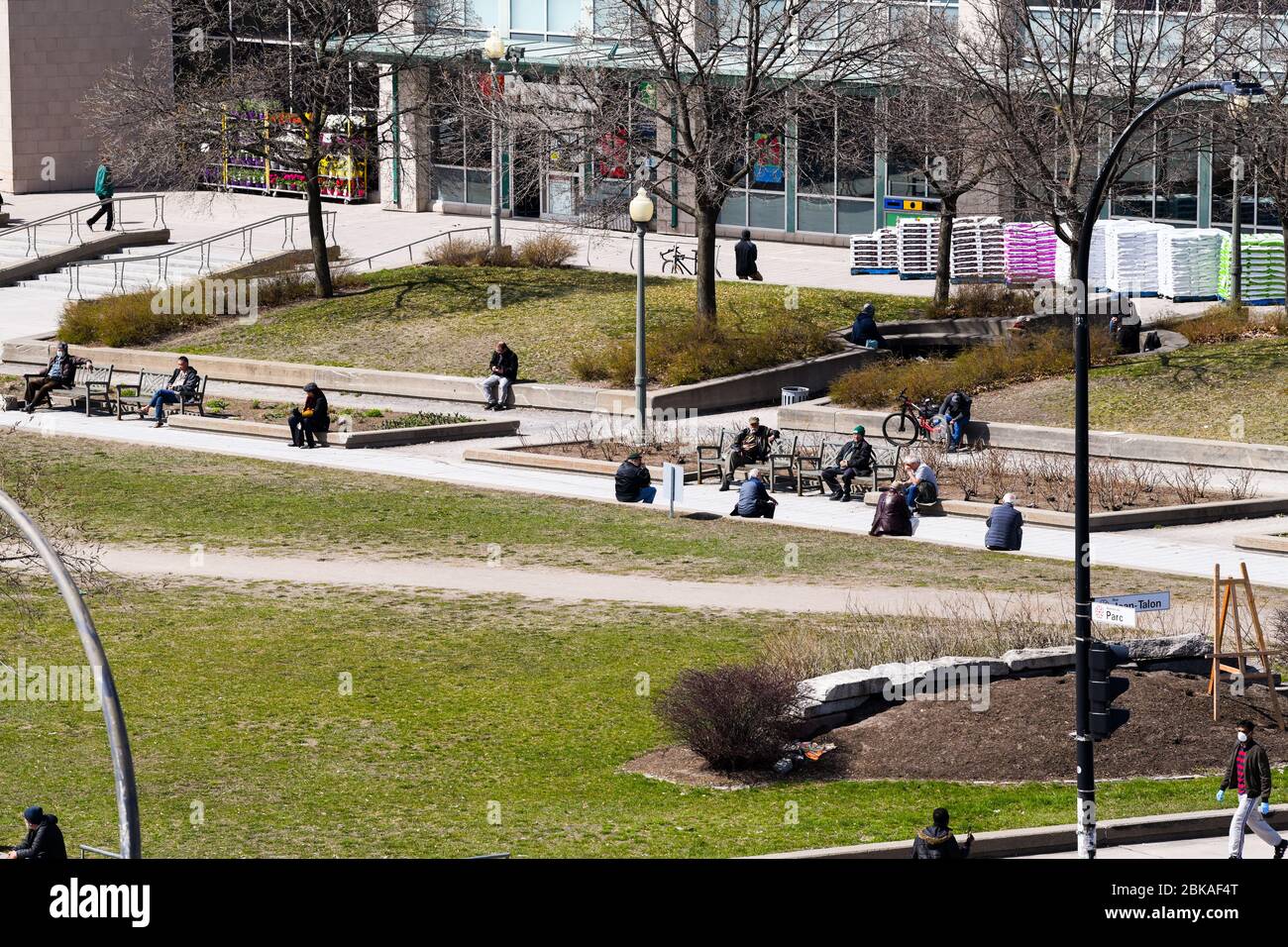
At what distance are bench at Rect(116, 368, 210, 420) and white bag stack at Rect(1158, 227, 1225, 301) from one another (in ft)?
68.3

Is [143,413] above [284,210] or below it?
below

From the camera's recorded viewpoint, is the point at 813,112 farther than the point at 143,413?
Yes

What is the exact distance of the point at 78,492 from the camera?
30.8 meters

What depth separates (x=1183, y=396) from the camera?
3603 centimetres

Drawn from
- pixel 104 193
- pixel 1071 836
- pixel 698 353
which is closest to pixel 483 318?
pixel 698 353

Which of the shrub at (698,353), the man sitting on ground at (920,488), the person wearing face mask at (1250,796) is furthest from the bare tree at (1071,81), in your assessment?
the person wearing face mask at (1250,796)

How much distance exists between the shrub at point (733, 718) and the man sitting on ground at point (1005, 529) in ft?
29.6

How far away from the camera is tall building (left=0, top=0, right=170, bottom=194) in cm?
6184

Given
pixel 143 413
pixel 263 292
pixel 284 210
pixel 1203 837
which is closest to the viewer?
pixel 1203 837

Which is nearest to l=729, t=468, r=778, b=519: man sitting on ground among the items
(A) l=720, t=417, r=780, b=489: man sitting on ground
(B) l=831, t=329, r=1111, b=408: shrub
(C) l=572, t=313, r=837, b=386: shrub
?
(A) l=720, t=417, r=780, b=489: man sitting on ground

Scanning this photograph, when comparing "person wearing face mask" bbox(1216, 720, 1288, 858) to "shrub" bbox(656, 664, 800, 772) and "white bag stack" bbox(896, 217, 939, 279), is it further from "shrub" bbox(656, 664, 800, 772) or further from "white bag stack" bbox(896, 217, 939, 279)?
"white bag stack" bbox(896, 217, 939, 279)
